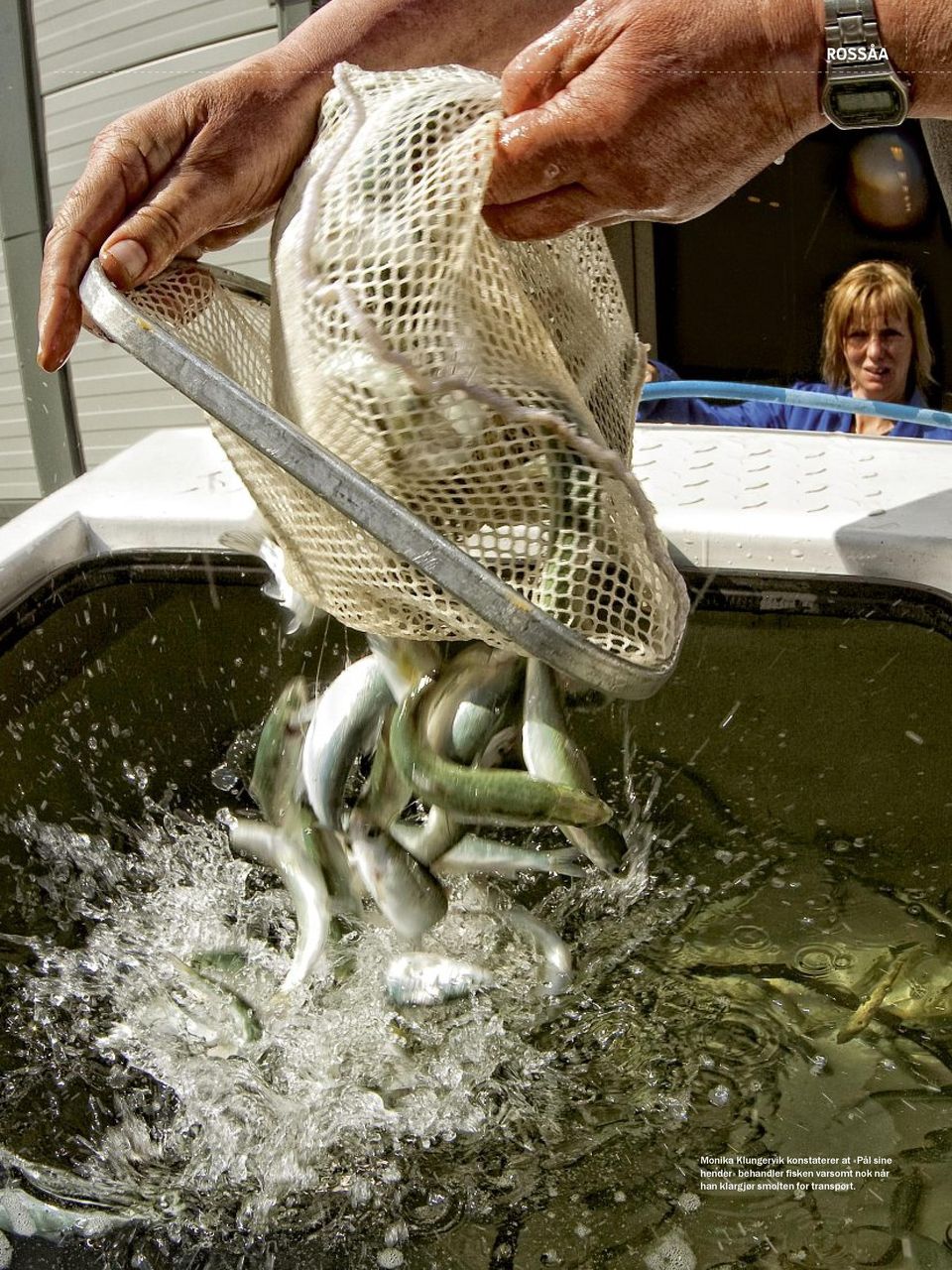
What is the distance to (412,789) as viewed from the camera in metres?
1.18

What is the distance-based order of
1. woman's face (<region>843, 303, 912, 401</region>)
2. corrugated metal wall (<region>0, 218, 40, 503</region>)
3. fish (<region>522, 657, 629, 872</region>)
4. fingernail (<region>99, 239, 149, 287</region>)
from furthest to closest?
corrugated metal wall (<region>0, 218, 40, 503</region>)
woman's face (<region>843, 303, 912, 401</region>)
fish (<region>522, 657, 629, 872</region>)
fingernail (<region>99, 239, 149, 287</region>)

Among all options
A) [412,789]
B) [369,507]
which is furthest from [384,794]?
[369,507]

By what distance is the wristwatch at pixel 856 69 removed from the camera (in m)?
0.88

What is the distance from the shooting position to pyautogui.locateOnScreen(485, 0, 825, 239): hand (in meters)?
0.90

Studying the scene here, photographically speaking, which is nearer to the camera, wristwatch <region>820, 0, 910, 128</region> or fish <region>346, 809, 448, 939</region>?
wristwatch <region>820, 0, 910, 128</region>

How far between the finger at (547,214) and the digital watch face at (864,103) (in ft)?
0.59

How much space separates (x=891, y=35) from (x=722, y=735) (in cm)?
98

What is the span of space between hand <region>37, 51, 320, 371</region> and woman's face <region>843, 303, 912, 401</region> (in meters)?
1.68

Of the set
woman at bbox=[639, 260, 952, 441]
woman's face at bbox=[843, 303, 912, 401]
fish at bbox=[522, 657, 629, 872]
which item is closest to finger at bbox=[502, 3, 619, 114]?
fish at bbox=[522, 657, 629, 872]

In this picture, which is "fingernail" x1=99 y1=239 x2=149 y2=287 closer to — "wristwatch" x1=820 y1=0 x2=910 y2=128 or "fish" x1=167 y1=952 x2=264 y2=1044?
"wristwatch" x1=820 y1=0 x2=910 y2=128

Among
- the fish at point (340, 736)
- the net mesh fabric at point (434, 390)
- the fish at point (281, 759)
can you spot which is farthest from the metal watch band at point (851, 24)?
the fish at point (281, 759)

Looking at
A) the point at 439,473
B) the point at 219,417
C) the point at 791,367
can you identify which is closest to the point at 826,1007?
the point at 439,473

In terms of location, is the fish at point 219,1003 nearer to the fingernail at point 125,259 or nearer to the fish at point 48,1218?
the fish at point 48,1218

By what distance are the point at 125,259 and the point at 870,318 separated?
78.3 inches
